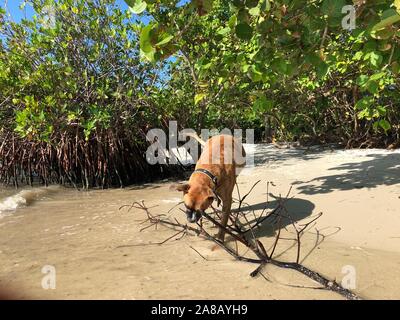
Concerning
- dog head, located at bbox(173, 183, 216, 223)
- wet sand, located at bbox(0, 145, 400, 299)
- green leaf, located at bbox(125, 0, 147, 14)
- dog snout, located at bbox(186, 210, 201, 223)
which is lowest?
wet sand, located at bbox(0, 145, 400, 299)

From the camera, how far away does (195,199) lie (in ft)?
13.9

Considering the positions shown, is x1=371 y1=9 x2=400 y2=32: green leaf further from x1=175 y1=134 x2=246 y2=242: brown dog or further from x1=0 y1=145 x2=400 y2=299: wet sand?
x1=175 y1=134 x2=246 y2=242: brown dog

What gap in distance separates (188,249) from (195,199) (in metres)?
0.64

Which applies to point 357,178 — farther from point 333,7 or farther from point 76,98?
point 76,98

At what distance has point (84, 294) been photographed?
11.2 feet

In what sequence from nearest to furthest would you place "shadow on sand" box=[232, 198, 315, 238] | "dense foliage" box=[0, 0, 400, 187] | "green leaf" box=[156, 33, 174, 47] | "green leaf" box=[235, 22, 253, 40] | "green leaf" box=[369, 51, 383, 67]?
"green leaf" box=[156, 33, 174, 47] → "green leaf" box=[235, 22, 253, 40] → "green leaf" box=[369, 51, 383, 67] → "shadow on sand" box=[232, 198, 315, 238] → "dense foliage" box=[0, 0, 400, 187]

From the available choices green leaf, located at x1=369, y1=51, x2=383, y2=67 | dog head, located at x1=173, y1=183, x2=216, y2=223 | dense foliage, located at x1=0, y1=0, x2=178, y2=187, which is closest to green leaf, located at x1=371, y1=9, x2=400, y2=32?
green leaf, located at x1=369, y1=51, x2=383, y2=67

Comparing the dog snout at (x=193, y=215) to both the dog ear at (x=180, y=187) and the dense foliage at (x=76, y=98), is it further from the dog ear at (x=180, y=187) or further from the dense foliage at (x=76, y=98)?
the dense foliage at (x=76, y=98)

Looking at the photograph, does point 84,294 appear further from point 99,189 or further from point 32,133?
point 99,189

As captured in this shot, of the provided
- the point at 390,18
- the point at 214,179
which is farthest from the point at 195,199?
the point at 390,18

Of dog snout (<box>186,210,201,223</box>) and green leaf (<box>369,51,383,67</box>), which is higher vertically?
green leaf (<box>369,51,383,67</box>)

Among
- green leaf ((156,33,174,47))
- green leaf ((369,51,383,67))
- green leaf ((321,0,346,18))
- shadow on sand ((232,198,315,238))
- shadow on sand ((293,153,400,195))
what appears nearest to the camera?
green leaf ((156,33,174,47))

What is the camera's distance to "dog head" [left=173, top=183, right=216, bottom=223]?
421cm
